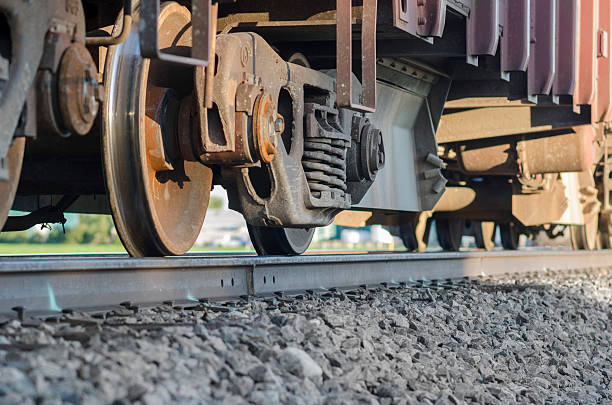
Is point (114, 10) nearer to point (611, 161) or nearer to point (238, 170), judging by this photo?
point (238, 170)

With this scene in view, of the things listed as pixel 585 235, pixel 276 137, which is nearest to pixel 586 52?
pixel 585 235

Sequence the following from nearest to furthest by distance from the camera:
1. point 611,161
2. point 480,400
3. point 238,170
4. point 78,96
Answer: point 480,400
point 78,96
point 238,170
point 611,161

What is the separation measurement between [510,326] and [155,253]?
204cm

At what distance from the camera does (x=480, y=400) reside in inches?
121

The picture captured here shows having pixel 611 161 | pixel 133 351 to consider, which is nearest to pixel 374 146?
pixel 133 351

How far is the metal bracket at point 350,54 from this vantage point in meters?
4.66

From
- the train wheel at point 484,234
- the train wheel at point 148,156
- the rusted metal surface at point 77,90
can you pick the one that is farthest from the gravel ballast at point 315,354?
the train wheel at point 484,234

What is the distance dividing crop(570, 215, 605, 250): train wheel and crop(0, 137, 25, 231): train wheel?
9769 mm

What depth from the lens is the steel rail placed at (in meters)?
3.35

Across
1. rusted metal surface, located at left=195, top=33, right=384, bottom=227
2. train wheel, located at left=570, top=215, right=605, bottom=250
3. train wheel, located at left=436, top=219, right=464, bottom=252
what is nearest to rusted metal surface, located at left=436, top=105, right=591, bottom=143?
rusted metal surface, located at left=195, top=33, right=384, bottom=227

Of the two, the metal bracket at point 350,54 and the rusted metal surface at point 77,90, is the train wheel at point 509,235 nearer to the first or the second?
the metal bracket at point 350,54

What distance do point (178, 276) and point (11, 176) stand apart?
1.06 meters

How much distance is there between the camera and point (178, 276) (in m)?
4.10

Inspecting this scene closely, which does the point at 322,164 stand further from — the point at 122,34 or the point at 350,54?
the point at 122,34
